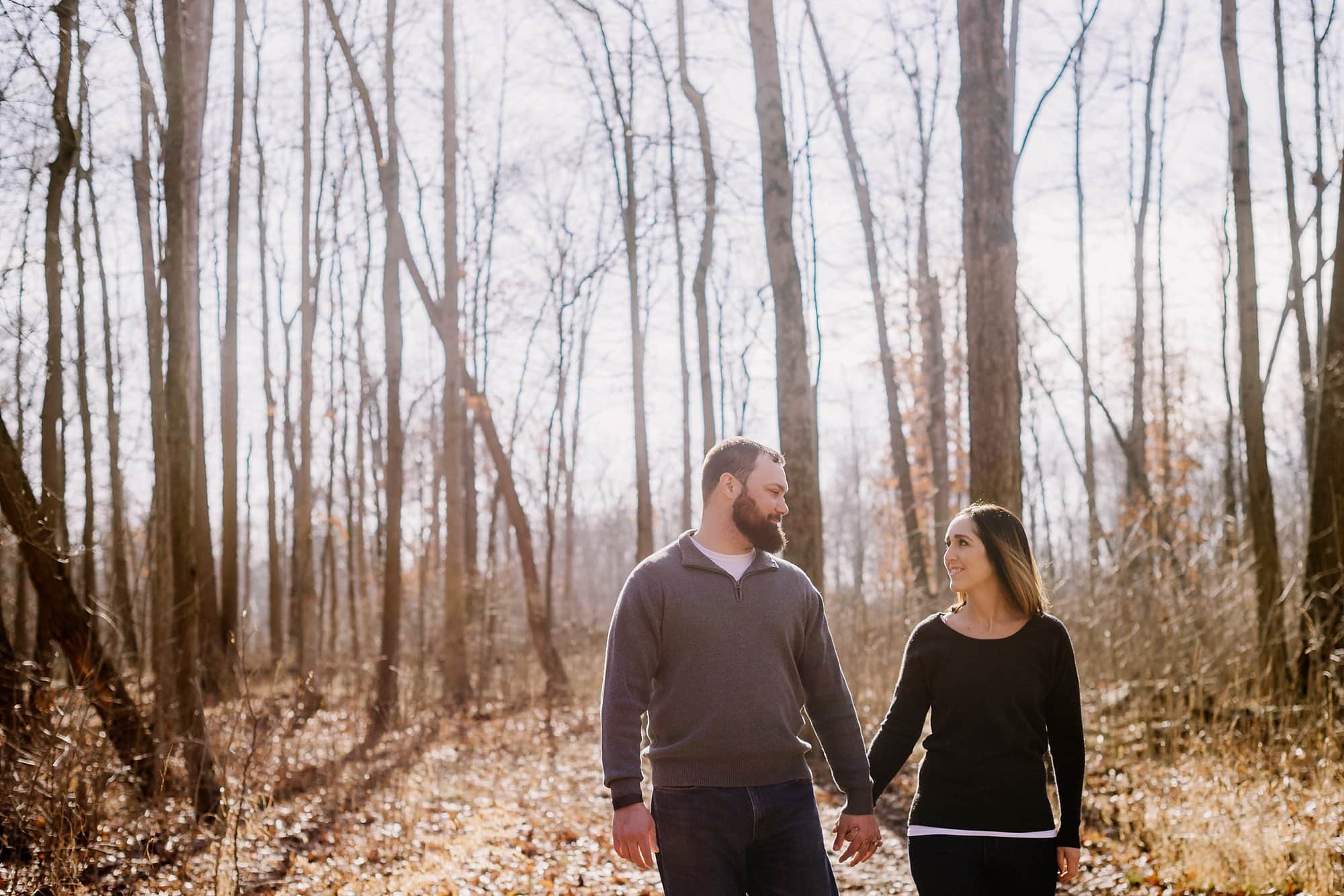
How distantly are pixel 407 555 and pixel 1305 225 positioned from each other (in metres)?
34.2

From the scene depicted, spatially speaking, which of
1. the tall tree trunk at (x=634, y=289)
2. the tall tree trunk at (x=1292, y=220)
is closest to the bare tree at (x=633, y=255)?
the tall tree trunk at (x=634, y=289)

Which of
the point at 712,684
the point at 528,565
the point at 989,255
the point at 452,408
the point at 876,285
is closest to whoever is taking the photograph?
the point at 712,684

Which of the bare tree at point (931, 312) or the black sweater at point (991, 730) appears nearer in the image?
the black sweater at point (991, 730)

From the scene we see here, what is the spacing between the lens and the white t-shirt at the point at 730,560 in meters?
3.21

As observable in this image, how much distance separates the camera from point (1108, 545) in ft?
32.7

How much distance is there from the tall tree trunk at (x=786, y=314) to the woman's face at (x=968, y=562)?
5.39 meters

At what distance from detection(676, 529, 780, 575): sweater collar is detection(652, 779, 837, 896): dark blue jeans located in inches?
25.2

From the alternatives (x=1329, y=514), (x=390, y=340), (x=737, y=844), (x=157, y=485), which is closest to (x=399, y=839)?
(x=157, y=485)

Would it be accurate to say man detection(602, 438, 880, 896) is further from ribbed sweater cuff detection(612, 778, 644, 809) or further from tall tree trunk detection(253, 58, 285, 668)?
tall tree trunk detection(253, 58, 285, 668)

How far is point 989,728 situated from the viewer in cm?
312

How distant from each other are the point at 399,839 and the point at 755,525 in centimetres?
490

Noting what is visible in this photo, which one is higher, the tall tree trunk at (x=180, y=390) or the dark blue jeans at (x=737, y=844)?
the tall tree trunk at (x=180, y=390)

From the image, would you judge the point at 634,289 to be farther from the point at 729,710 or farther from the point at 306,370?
the point at 729,710

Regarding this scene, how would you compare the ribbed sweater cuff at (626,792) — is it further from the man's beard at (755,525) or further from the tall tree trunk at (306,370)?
the tall tree trunk at (306,370)
